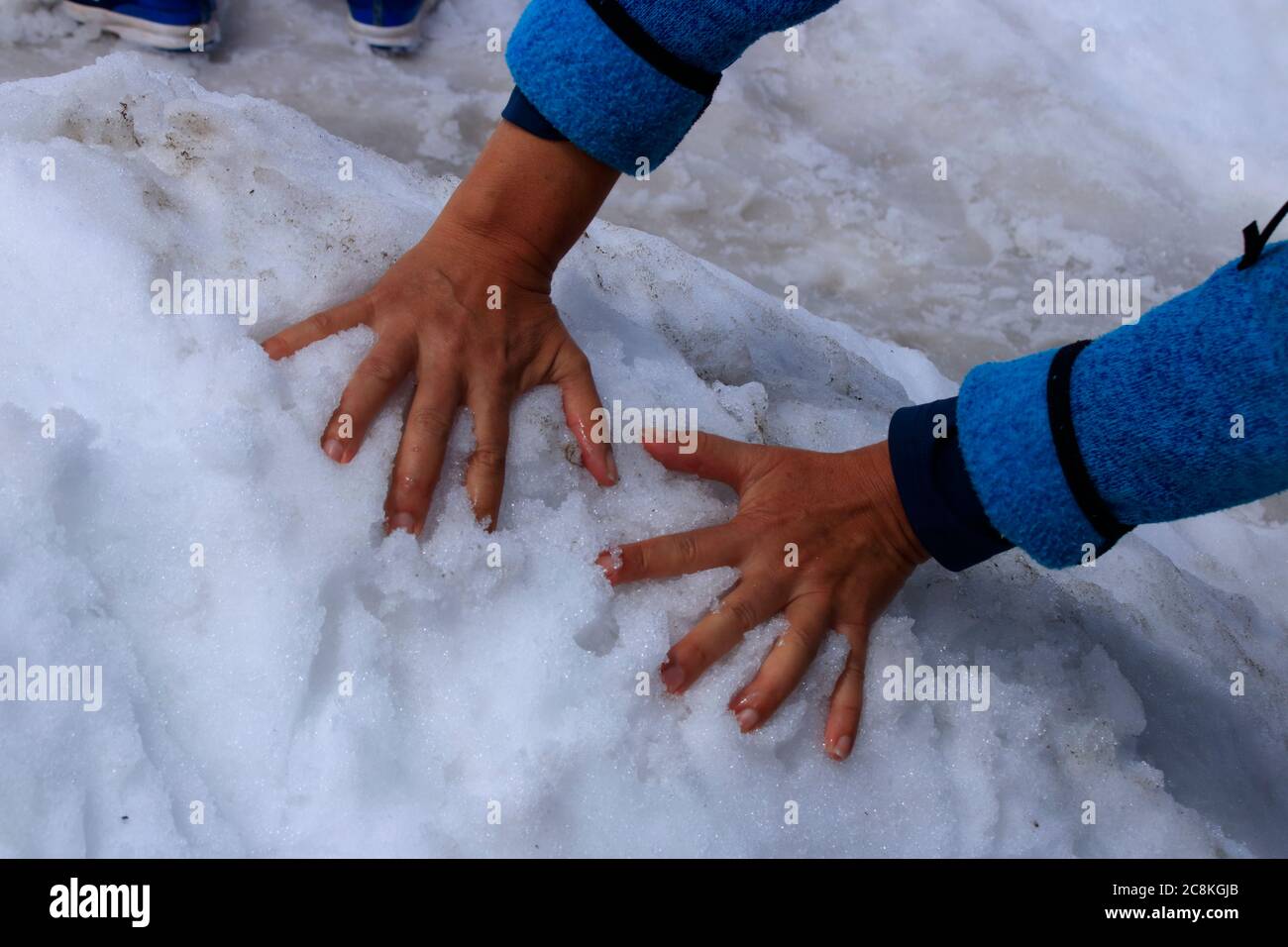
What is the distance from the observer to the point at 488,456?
107 centimetres

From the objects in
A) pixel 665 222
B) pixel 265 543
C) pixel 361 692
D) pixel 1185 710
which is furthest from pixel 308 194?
pixel 1185 710

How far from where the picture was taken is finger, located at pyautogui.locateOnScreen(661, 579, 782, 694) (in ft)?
3.30

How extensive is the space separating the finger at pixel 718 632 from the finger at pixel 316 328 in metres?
0.47

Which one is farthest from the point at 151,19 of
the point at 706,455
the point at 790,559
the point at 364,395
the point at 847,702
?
the point at 847,702

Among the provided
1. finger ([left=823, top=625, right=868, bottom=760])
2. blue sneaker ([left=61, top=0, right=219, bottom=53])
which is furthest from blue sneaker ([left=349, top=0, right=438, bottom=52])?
finger ([left=823, top=625, right=868, bottom=760])

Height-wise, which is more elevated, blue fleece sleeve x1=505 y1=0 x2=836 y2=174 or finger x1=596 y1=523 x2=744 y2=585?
blue fleece sleeve x1=505 y1=0 x2=836 y2=174

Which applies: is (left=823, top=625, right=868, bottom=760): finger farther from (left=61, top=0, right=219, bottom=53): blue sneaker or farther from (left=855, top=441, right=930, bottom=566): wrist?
(left=61, top=0, right=219, bottom=53): blue sneaker

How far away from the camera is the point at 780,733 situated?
1.01 meters

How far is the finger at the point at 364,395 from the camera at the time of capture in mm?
1023

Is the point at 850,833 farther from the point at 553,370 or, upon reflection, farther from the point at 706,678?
the point at 553,370

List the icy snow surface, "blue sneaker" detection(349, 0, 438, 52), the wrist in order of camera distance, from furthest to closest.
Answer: "blue sneaker" detection(349, 0, 438, 52) → the icy snow surface → the wrist

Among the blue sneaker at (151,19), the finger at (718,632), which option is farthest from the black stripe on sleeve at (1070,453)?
the blue sneaker at (151,19)

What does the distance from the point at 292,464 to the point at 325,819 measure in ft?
1.07

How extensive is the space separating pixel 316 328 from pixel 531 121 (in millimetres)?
307
